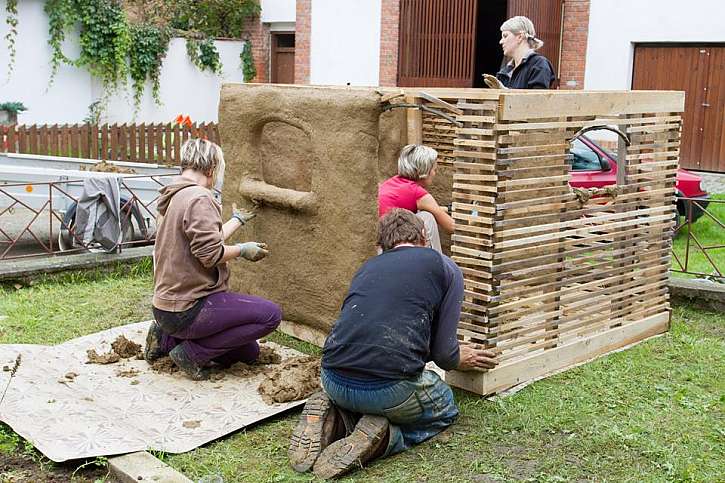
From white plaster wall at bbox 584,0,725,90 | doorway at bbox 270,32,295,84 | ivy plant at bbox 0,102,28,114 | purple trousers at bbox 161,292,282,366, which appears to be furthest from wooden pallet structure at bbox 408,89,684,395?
doorway at bbox 270,32,295,84

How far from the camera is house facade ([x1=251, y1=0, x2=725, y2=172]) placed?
53.5 ft

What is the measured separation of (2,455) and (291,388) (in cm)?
185

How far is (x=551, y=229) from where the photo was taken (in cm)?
621

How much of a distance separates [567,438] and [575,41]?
13.3 meters

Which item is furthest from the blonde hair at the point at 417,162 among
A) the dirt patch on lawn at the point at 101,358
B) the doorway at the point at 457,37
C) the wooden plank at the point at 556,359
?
the doorway at the point at 457,37

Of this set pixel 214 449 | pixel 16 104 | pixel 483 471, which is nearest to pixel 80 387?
pixel 214 449

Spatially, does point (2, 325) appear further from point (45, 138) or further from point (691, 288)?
point (45, 138)

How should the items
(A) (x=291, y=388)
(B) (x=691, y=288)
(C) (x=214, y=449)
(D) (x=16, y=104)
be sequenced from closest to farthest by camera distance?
(C) (x=214, y=449) → (A) (x=291, y=388) → (B) (x=691, y=288) → (D) (x=16, y=104)

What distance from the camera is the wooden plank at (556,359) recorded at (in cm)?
600

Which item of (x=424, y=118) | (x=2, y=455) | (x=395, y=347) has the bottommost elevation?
(x=2, y=455)

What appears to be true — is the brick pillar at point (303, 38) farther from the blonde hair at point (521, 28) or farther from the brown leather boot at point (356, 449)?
the brown leather boot at point (356, 449)

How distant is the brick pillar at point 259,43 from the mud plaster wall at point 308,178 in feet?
58.6

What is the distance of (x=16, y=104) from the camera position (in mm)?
20406

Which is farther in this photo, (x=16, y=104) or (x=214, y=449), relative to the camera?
(x=16, y=104)
